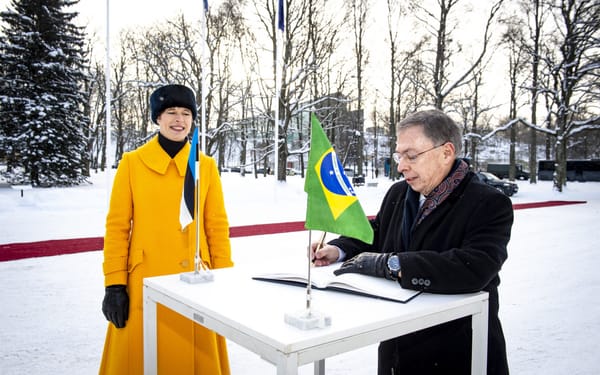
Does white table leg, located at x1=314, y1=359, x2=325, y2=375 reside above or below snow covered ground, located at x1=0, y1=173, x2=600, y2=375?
above

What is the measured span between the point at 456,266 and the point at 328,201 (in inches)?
25.1

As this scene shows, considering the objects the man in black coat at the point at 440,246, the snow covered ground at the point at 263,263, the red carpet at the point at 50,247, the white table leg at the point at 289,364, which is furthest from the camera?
the red carpet at the point at 50,247

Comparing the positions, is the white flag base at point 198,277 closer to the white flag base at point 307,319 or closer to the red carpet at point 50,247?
the white flag base at point 307,319

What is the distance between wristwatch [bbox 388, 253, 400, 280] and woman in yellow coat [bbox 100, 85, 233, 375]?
1.26 m

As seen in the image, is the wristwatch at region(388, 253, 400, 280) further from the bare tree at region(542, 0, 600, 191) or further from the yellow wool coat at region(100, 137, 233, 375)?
the bare tree at region(542, 0, 600, 191)

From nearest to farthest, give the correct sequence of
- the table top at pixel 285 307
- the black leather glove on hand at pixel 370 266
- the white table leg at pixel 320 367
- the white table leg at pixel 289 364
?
the white table leg at pixel 289 364
the table top at pixel 285 307
the black leather glove on hand at pixel 370 266
the white table leg at pixel 320 367

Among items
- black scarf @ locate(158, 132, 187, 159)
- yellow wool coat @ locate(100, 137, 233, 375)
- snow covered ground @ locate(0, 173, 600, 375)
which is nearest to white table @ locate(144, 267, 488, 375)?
yellow wool coat @ locate(100, 137, 233, 375)

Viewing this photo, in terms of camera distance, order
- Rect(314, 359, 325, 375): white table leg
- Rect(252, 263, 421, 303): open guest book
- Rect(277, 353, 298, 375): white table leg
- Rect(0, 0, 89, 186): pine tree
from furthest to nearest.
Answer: Rect(0, 0, 89, 186): pine tree, Rect(314, 359, 325, 375): white table leg, Rect(252, 263, 421, 303): open guest book, Rect(277, 353, 298, 375): white table leg

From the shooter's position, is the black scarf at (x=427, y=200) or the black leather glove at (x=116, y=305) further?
the black leather glove at (x=116, y=305)

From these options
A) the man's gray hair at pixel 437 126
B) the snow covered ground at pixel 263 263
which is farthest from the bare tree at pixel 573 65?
the man's gray hair at pixel 437 126

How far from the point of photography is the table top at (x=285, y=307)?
51.7 inches

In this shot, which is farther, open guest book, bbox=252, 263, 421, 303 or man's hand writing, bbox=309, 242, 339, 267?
man's hand writing, bbox=309, 242, 339, 267

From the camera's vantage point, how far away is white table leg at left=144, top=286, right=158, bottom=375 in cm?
199

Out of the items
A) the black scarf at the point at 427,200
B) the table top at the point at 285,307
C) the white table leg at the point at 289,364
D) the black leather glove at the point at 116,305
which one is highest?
the black scarf at the point at 427,200
